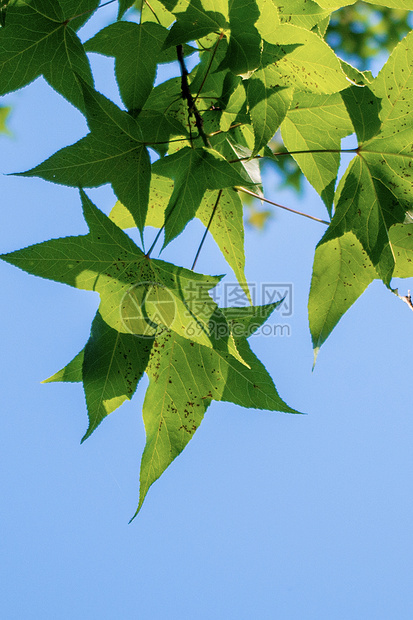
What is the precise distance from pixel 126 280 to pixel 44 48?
18.9 inches

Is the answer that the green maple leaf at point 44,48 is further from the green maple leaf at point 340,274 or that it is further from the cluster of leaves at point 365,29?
the cluster of leaves at point 365,29

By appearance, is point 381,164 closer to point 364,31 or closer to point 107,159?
point 107,159

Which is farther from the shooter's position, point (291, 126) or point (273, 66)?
point (291, 126)

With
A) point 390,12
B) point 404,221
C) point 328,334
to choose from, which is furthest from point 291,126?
point 390,12

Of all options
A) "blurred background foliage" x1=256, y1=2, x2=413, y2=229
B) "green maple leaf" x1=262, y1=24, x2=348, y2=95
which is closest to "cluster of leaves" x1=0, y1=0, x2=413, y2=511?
"green maple leaf" x1=262, y1=24, x2=348, y2=95

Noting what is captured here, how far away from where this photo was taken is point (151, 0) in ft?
3.45

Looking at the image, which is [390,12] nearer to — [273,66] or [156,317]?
[273,66]

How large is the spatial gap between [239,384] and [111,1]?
76cm

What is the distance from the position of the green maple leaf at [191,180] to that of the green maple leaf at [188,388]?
221mm

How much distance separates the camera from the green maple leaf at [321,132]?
953 millimetres

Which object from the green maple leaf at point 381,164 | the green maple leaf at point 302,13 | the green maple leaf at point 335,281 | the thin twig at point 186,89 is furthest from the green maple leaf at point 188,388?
the green maple leaf at point 302,13

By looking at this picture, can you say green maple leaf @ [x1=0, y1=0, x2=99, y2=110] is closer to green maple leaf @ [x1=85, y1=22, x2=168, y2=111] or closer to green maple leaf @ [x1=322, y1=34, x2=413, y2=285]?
green maple leaf @ [x1=85, y1=22, x2=168, y2=111]

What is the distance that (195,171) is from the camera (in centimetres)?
84

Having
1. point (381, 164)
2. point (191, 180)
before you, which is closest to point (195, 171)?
point (191, 180)
